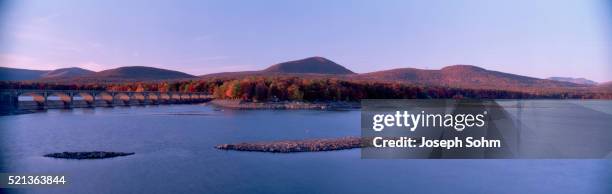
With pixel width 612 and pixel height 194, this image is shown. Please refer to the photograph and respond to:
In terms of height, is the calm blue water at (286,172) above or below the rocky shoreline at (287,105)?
below

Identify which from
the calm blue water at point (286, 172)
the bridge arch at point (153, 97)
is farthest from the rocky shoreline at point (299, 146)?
the bridge arch at point (153, 97)

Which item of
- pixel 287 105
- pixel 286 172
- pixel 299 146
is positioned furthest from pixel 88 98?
pixel 286 172

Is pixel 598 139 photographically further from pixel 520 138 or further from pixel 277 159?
pixel 277 159

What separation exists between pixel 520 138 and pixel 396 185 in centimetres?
993

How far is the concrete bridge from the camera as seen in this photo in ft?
111

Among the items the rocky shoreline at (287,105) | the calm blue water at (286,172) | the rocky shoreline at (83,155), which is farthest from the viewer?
the rocky shoreline at (287,105)

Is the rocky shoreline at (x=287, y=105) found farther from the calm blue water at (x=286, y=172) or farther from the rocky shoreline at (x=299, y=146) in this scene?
the calm blue water at (x=286, y=172)

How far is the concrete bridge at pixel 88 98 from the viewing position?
3368 centimetres

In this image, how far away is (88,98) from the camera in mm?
45625

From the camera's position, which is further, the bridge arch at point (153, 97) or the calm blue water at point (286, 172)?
the bridge arch at point (153, 97)

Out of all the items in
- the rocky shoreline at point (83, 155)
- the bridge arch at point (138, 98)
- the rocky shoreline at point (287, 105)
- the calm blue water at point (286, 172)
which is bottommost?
the calm blue water at point (286, 172)

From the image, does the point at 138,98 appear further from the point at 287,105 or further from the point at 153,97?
the point at 287,105

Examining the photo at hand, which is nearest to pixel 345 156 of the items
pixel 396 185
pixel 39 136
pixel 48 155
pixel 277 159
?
pixel 277 159

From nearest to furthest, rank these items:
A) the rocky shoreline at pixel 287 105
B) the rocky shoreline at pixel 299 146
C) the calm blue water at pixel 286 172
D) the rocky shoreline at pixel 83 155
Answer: the calm blue water at pixel 286 172
the rocky shoreline at pixel 83 155
the rocky shoreline at pixel 299 146
the rocky shoreline at pixel 287 105
